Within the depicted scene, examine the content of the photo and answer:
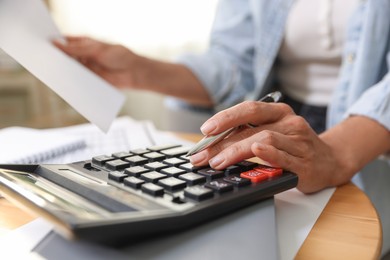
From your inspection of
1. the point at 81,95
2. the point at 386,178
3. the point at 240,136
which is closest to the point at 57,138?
the point at 81,95

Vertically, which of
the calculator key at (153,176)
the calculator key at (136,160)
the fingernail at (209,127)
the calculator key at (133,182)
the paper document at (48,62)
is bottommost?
the calculator key at (133,182)

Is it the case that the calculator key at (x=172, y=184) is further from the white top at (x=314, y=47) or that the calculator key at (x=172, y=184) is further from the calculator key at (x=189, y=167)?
the white top at (x=314, y=47)

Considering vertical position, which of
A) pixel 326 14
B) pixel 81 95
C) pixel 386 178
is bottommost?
pixel 386 178

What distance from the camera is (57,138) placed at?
56 centimetres

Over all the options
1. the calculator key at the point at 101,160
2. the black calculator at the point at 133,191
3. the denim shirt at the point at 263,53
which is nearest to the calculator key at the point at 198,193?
the black calculator at the point at 133,191

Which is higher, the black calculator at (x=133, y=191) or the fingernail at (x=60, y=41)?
the fingernail at (x=60, y=41)

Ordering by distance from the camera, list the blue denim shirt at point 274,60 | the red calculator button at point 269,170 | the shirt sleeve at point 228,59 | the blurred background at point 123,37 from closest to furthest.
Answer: the red calculator button at point 269,170
the blue denim shirt at point 274,60
the shirt sleeve at point 228,59
the blurred background at point 123,37

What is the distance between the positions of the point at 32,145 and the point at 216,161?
271mm

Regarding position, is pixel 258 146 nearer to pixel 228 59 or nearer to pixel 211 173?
pixel 211 173

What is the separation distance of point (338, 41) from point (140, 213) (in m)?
0.66

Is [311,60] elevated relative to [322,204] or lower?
elevated

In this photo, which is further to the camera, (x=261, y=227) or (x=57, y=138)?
(x=57, y=138)

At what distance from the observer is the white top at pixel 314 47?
80cm

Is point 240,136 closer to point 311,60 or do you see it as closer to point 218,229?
point 218,229
